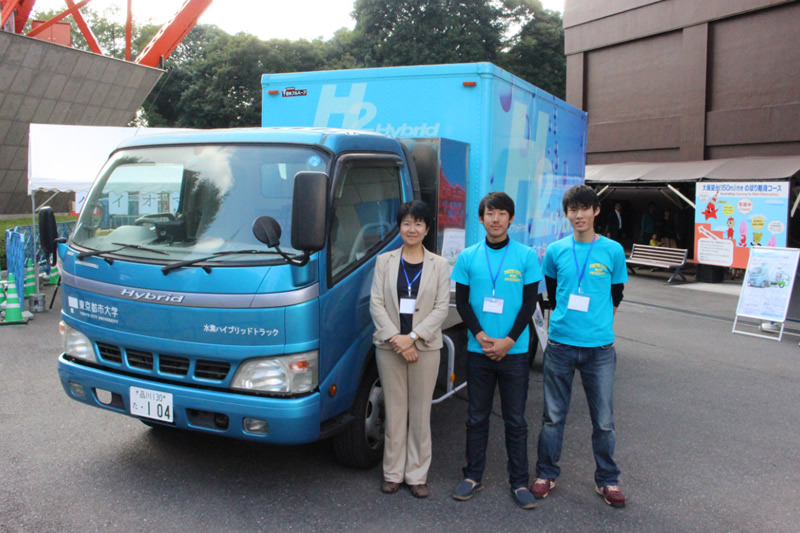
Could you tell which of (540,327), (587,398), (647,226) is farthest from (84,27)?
(587,398)

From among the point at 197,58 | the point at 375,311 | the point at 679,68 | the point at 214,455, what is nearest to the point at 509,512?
the point at 375,311

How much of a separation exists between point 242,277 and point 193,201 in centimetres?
69

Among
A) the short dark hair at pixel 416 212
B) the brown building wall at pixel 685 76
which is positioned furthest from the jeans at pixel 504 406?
the brown building wall at pixel 685 76

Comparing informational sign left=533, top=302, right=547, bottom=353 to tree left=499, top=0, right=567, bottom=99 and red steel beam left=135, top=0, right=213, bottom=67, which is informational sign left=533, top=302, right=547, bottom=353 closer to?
red steel beam left=135, top=0, right=213, bottom=67

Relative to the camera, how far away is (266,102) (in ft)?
19.9

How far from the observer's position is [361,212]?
4246 millimetres

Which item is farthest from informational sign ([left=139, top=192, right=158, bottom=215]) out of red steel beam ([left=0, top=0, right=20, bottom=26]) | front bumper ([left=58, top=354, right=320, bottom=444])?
red steel beam ([left=0, top=0, right=20, bottom=26])

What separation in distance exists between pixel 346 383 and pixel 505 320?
0.99 metres

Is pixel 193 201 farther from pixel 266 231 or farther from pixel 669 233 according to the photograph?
pixel 669 233

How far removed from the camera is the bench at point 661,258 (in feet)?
51.9

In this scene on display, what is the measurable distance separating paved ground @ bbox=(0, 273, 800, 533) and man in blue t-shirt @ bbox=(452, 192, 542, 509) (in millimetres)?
352

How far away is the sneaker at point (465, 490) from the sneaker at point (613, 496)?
760 millimetres

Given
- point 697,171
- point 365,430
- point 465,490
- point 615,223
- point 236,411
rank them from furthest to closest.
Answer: point 615,223
point 697,171
point 365,430
point 465,490
point 236,411

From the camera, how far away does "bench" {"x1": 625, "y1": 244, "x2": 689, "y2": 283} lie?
15.8 metres
